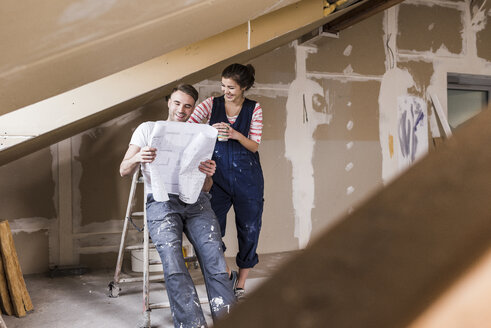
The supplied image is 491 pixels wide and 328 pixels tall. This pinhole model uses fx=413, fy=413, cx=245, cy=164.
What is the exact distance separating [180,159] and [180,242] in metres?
0.37

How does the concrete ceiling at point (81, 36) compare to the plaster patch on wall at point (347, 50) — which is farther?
the plaster patch on wall at point (347, 50)

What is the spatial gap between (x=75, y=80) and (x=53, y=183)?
88.8 inches

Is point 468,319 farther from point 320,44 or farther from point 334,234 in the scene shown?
point 320,44

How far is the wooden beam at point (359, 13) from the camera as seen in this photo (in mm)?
3314

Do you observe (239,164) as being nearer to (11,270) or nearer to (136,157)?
(136,157)

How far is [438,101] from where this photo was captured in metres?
4.40

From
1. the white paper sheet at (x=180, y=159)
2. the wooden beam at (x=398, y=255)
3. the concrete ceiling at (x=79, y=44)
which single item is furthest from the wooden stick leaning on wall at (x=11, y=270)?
the wooden beam at (x=398, y=255)

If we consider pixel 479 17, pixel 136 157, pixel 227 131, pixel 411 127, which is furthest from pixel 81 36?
pixel 479 17

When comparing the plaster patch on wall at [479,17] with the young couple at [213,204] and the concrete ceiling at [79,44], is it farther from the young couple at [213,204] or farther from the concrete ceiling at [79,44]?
the concrete ceiling at [79,44]

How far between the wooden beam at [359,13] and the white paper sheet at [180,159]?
2195mm

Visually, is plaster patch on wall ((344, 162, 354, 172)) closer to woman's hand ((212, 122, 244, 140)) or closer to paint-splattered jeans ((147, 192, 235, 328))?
woman's hand ((212, 122, 244, 140))

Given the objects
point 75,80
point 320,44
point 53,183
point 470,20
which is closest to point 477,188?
point 75,80

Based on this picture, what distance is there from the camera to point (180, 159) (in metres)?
1.89

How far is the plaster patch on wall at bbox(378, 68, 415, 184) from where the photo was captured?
14.0 ft
